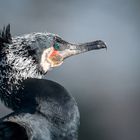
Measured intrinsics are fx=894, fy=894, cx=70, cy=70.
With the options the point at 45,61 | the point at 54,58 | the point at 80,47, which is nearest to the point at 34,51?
the point at 45,61

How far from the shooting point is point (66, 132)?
5.14 metres

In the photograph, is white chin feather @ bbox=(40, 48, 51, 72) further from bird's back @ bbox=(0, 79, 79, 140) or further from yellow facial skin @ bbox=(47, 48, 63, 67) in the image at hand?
bird's back @ bbox=(0, 79, 79, 140)

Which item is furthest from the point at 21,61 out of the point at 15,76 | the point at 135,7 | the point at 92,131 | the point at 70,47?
the point at 135,7

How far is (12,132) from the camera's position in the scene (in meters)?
4.96

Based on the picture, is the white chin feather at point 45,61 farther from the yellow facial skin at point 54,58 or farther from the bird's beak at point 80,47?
the bird's beak at point 80,47

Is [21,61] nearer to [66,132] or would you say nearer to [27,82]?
[27,82]

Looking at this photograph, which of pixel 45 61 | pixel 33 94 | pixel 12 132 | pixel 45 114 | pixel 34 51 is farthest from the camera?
pixel 45 61

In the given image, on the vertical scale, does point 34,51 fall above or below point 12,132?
above

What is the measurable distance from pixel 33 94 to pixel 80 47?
26.5 inches

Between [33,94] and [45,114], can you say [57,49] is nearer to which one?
[33,94]

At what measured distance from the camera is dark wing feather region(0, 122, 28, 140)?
4949 mm

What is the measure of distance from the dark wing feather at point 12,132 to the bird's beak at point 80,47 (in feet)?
2.96

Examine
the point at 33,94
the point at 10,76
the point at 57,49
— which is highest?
the point at 57,49

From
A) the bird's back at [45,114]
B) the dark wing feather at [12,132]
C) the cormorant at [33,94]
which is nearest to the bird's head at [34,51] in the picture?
the cormorant at [33,94]
